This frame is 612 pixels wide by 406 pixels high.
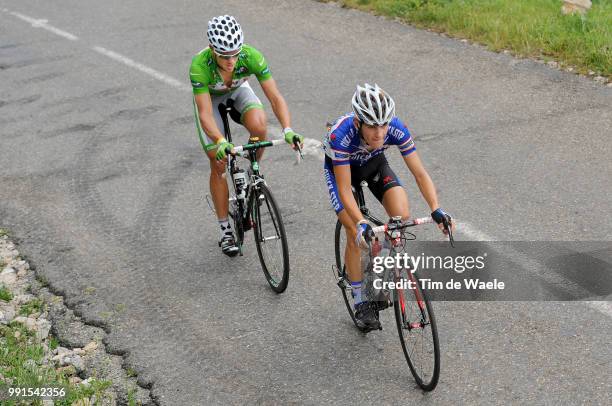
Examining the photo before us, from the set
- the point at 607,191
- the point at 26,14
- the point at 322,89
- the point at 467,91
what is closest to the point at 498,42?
the point at 467,91

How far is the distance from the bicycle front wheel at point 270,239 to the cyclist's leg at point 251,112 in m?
0.60

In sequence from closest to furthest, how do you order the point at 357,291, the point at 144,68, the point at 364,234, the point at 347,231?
the point at 364,234
the point at 347,231
the point at 357,291
the point at 144,68

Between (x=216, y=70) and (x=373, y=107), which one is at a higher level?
(x=373, y=107)

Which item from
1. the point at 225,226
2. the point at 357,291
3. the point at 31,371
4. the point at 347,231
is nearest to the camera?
the point at 347,231

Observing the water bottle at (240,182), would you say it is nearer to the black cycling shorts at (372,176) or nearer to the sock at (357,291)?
the black cycling shorts at (372,176)

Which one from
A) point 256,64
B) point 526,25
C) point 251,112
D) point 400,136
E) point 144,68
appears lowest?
point 144,68

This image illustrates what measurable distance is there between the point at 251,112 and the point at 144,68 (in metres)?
6.12

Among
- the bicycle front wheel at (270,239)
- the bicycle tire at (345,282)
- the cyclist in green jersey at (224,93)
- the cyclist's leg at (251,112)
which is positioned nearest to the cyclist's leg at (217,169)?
the cyclist in green jersey at (224,93)

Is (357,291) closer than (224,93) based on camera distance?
Yes

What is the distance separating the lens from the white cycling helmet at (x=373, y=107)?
5691mm

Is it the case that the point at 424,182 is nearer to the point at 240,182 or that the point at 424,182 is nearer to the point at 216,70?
the point at 240,182

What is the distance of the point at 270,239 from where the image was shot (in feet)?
24.1

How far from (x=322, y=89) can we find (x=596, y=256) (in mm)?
5490

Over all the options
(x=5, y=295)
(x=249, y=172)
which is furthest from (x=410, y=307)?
(x=5, y=295)
